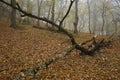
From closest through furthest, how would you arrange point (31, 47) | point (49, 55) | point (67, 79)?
point (67, 79), point (49, 55), point (31, 47)

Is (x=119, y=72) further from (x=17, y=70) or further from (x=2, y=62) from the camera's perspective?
(x=2, y=62)

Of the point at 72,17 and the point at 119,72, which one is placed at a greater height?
the point at 72,17

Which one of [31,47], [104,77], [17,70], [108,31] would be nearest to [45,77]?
[17,70]

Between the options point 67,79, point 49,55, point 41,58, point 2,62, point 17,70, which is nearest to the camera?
point 67,79

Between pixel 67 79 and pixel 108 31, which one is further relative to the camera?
pixel 108 31

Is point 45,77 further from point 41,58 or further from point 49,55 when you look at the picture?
point 49,55

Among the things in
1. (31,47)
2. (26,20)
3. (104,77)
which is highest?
(26,20)

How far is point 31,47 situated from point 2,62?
3543mm

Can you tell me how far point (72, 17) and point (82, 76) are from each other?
149ft

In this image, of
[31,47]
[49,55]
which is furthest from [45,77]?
[31,47]

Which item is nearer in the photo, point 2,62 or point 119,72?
point 119,72

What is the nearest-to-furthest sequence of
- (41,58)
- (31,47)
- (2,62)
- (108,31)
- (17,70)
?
(17,70)
(2,62)
(41,58)
(31,47)
(108,31)

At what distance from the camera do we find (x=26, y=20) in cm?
3044

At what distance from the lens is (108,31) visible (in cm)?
4962
